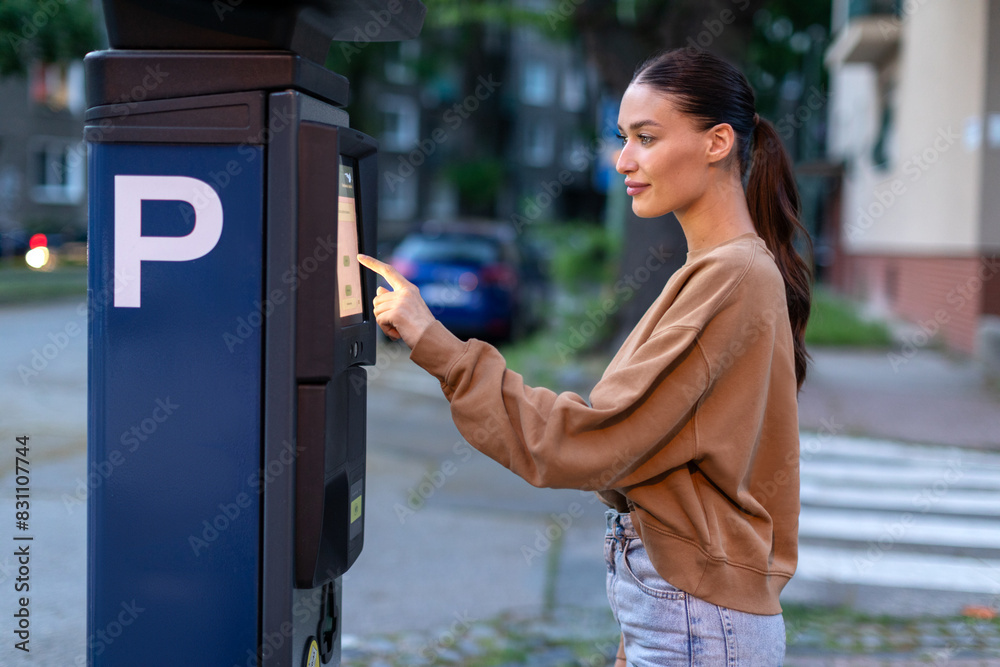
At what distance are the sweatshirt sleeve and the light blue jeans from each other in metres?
0.22

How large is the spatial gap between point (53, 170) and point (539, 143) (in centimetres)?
2456

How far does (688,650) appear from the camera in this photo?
1.77 m

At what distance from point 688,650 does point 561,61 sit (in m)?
48.5

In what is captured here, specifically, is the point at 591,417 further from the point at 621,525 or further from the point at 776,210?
the point at 776,210

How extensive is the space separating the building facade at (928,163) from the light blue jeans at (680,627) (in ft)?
34.9

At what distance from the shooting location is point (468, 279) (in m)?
13.1

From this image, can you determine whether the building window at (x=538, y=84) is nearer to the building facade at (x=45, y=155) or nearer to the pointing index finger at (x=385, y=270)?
the building facade at (x=45, y=155)

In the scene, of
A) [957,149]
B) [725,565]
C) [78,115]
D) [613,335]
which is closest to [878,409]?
[613,335]

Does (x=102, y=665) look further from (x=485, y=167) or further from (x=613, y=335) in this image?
(x=485, y=167)

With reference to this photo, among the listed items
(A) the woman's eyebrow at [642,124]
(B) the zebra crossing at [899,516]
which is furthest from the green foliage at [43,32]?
(A) the woman's eyebrow at [642,124]

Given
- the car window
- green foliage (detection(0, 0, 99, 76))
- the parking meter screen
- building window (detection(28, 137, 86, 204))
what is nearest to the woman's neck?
the parking meter screen

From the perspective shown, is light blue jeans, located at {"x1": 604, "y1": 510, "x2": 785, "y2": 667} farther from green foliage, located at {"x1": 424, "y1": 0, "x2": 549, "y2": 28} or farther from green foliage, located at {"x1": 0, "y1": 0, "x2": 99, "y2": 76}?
green foliage, located at {"x1": 424, "y1": 0, "x2": 549, "y2": 28}

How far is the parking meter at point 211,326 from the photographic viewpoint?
1.83 metres

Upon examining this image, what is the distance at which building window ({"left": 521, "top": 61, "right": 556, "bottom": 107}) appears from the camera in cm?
4700
